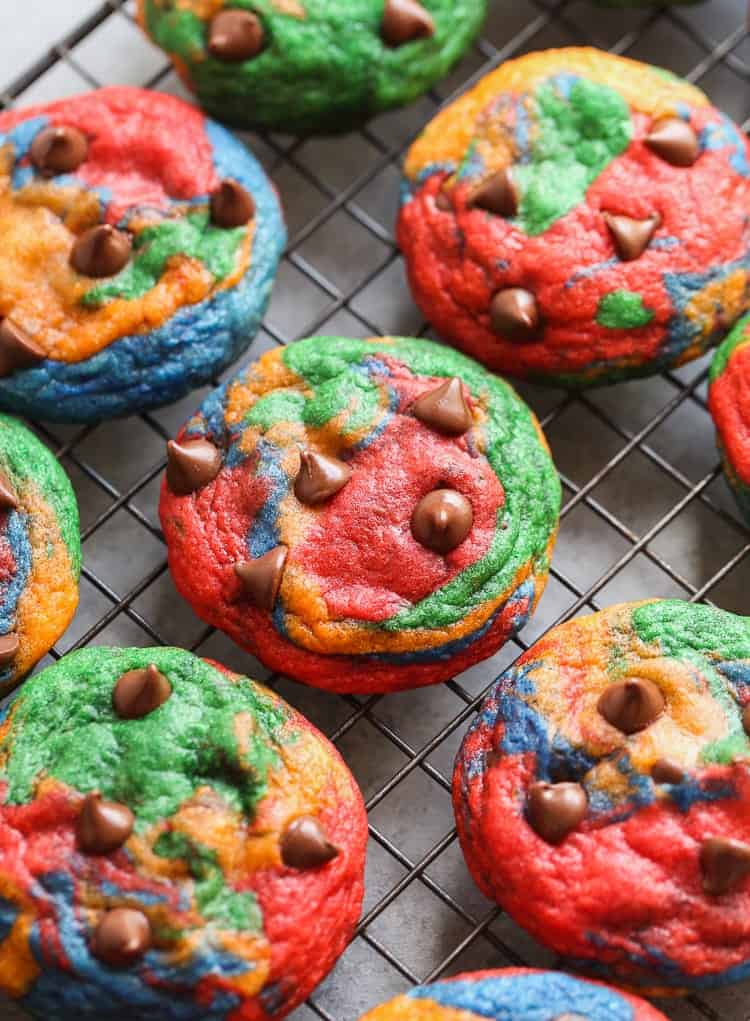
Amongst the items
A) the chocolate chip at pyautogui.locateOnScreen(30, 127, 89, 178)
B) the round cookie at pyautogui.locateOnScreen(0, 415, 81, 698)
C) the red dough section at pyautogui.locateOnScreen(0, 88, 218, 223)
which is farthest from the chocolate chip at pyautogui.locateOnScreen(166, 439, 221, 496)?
the chocolate chip at pyautogui.locateOnScreen(30, 127, 89, 178)

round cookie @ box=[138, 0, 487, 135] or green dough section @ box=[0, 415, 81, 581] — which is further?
round cookie @ box=[138, 0, 487, 135]

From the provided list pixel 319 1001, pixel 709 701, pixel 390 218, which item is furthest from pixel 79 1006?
pixel 390 218

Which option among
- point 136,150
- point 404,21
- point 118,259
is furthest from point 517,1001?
point 404,21

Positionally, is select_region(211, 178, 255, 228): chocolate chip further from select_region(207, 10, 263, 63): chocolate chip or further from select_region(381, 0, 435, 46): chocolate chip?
select_region(381, 0, 435, 46): chocolate chip

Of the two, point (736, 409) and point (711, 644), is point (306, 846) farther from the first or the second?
point (736, 409)

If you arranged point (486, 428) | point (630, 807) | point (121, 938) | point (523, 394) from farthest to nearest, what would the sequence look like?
1. point (523, 394)
2. point (486, 428)
3. point (630, 807)
4. point (121, 938)

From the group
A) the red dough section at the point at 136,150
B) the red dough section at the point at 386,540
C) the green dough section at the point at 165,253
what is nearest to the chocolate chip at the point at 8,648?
the red dough section at the point at 386,540
